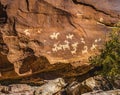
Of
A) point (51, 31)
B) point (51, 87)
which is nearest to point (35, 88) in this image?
point (51, 87)

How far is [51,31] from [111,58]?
366 centimetres

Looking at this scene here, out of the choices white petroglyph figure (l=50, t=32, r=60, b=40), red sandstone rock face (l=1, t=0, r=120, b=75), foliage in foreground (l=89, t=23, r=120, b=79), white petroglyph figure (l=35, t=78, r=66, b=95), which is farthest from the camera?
white petroglyph figure (l=35, t=78, r=66, b=95)

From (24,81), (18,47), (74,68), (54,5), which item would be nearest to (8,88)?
(24,81)

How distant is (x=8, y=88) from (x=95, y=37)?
613cm

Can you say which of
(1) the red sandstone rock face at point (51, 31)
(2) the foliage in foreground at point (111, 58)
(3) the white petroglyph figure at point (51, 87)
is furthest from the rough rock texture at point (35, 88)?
(2) the foliage in foreground at point (111, 58)

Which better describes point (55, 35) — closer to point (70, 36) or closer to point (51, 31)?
point (51, 31)

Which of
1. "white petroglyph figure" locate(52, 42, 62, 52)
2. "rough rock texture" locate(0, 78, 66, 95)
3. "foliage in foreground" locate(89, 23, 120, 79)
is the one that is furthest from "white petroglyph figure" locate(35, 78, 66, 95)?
"foliage in foreground" locate(89, 23, 120, 79)

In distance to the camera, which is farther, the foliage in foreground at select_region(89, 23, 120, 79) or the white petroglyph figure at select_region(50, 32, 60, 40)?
the white petroglyph figure at select_region(50, 32, 60, 40)

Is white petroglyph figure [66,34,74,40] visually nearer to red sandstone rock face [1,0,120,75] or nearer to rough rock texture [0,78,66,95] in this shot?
red sandstone rock face [1,0,120,75]

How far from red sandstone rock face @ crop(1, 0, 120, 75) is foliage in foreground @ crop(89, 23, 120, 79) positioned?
547mm

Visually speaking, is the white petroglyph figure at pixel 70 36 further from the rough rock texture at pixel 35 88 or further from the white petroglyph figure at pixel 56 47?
the rough rock texture at pixel 35 88

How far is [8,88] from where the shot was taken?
20.1m

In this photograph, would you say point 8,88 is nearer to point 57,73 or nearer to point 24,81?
point 24,81

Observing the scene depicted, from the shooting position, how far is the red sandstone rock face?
18.4m
